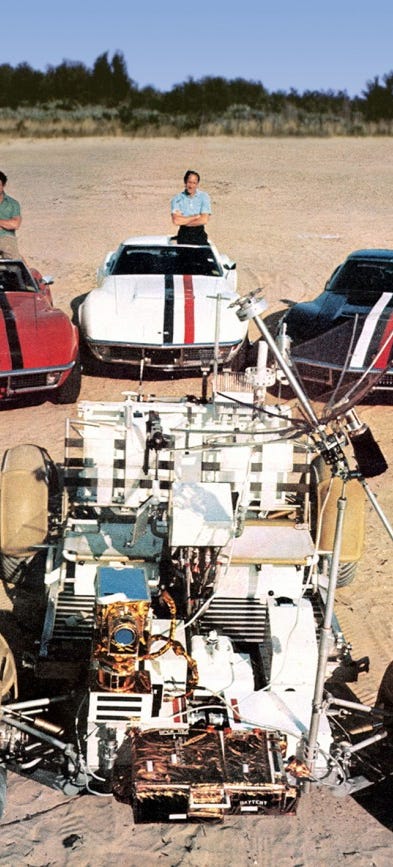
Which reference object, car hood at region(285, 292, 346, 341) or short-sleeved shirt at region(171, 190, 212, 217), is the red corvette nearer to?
car hood at region(285, 292, 346, 341)

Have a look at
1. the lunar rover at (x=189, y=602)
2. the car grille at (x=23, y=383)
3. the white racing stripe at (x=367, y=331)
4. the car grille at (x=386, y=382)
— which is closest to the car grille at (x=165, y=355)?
the car grille at (x=23, y=383)

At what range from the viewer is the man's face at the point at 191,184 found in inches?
534

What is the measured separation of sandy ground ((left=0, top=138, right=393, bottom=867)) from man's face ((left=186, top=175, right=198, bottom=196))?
214 cm

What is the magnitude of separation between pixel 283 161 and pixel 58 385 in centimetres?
1616

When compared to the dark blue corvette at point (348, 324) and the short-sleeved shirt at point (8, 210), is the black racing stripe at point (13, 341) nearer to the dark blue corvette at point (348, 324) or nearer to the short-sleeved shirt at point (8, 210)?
the dark blue corvette at point (348, 324)

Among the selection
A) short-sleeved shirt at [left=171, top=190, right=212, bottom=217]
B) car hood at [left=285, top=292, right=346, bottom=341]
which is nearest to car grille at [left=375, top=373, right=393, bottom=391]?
car hood at [left=285, top=292, right=346, bottom=341]

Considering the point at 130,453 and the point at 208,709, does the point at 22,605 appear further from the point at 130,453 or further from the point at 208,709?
the point at 208,709

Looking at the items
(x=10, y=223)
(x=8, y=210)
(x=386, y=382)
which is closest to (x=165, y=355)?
(x=386, y=382)

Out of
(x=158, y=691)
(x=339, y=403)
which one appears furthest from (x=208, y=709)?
(x=339, y=403)

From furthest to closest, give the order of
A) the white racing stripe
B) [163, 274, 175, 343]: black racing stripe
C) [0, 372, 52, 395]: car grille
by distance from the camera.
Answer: [163, 274, 175, 343]: black racing stripe → [0, 372, 52, 395]: car grille → the white racing stripe

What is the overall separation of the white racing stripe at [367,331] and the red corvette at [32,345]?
9.81ft

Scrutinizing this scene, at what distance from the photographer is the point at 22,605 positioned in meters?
7.92

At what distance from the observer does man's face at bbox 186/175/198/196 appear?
1356cm

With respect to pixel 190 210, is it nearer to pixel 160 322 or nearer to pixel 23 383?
pixel 160 322
